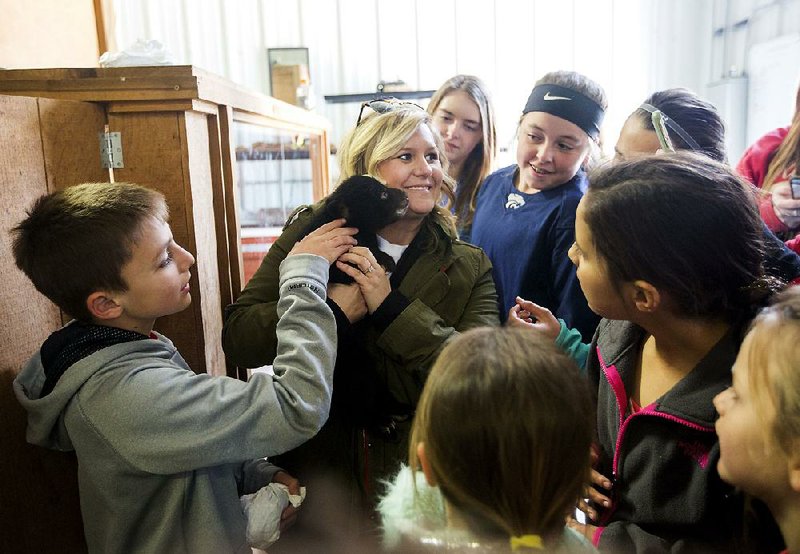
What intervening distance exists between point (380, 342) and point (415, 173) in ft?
1.52

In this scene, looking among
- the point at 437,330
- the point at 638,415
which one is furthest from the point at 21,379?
the point at 638,415

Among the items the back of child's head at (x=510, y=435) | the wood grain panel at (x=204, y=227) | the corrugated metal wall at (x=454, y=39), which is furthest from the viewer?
the corrugated metal wall at (x=454, y=39)

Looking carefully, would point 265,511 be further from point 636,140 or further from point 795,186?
point 795,186

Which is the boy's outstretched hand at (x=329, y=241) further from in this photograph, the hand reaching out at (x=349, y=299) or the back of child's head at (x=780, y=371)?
the back of child's head at (x=780, y=371)

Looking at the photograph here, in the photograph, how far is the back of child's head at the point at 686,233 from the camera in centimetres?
94

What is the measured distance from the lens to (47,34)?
2.12 m

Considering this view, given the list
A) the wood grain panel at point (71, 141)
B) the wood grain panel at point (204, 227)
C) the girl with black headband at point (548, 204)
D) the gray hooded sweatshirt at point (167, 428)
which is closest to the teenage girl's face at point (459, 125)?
the girl with black headband at point (548, 204)

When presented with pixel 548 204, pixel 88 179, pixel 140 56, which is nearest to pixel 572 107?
pixel 548 204

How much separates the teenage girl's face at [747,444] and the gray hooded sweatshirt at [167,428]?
69 centimetres

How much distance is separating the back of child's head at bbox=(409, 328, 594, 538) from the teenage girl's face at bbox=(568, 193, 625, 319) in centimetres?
35

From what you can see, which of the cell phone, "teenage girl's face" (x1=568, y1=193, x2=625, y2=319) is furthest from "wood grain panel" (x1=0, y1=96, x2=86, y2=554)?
the cell phone

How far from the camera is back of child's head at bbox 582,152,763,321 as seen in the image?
3.08ft

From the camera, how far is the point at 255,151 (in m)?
2.79

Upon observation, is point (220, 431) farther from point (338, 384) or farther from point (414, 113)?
point (414, 113)
